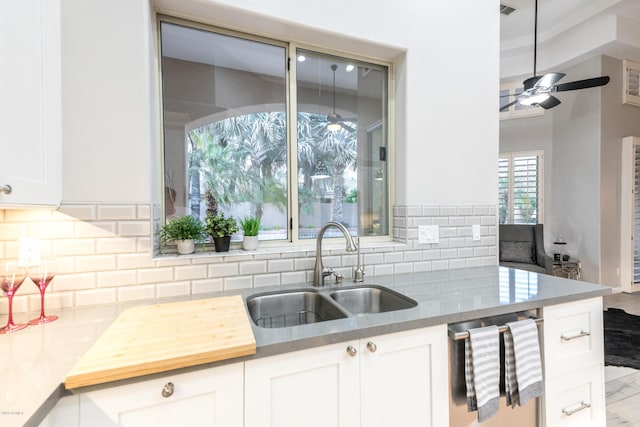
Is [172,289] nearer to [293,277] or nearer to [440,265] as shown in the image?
[293,277]

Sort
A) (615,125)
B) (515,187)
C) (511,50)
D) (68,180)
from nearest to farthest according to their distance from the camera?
(68,180) → (615,125) → (511,50) → (515,187)

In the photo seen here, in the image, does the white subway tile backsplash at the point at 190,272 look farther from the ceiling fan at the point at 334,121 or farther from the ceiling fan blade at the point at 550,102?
the ceiling fan blade at the point at 550,102

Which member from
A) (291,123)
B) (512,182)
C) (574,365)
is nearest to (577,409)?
(574,365)

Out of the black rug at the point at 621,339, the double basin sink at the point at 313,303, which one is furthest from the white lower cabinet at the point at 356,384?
the black rug at the point at 621,339

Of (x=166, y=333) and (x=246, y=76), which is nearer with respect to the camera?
(x=166, y=333)

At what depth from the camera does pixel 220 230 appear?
1.54m

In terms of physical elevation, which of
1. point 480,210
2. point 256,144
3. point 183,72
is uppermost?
point 183,72

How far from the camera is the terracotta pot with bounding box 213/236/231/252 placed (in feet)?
5.02

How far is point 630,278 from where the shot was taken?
441 centimetres

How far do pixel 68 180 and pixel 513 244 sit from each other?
16.7ft

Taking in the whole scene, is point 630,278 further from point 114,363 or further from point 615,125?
point 114,363

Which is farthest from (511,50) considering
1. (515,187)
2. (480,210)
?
(480,210)

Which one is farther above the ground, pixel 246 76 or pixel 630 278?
pixel 246 76

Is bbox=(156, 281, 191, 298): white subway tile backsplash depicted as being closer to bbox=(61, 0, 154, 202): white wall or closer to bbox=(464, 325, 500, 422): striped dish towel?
bbox=(61, 0, 154, 202): white wall
